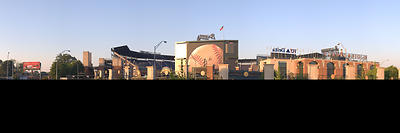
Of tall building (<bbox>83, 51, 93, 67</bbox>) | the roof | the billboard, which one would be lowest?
the billboard

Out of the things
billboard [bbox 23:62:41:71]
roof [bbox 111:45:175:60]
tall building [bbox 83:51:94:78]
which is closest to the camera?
billboard [bbox 23:62:41:71]

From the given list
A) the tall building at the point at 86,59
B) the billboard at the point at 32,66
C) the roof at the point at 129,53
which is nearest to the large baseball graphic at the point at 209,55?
the roof at the point at 129,53

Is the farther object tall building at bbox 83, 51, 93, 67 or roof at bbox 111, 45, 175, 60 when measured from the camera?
roof at bbox 111, 45, 175, 60

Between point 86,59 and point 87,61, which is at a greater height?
point 86,59

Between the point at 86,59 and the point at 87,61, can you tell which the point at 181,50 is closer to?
the point at 87,61

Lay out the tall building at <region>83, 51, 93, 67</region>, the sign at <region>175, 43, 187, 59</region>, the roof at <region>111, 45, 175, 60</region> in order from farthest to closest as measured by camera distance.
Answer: the sign at <region>175, 43, 187, 59</region> < the roof at <region>111, 45, 175, 60</region> < the tall building at <region>83, 51, 93, 67</region>

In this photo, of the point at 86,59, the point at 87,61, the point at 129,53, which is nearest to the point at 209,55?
the point at 129,53

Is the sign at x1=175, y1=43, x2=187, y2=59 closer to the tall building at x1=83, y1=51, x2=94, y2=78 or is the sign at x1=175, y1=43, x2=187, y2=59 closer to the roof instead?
the roof

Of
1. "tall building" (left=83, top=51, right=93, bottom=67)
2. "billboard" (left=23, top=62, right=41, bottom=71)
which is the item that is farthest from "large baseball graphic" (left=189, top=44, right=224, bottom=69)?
"billboard" (left=23, top=62, right=41, bottom=71)

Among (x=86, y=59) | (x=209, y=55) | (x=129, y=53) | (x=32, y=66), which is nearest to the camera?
(x=32, y=66)
